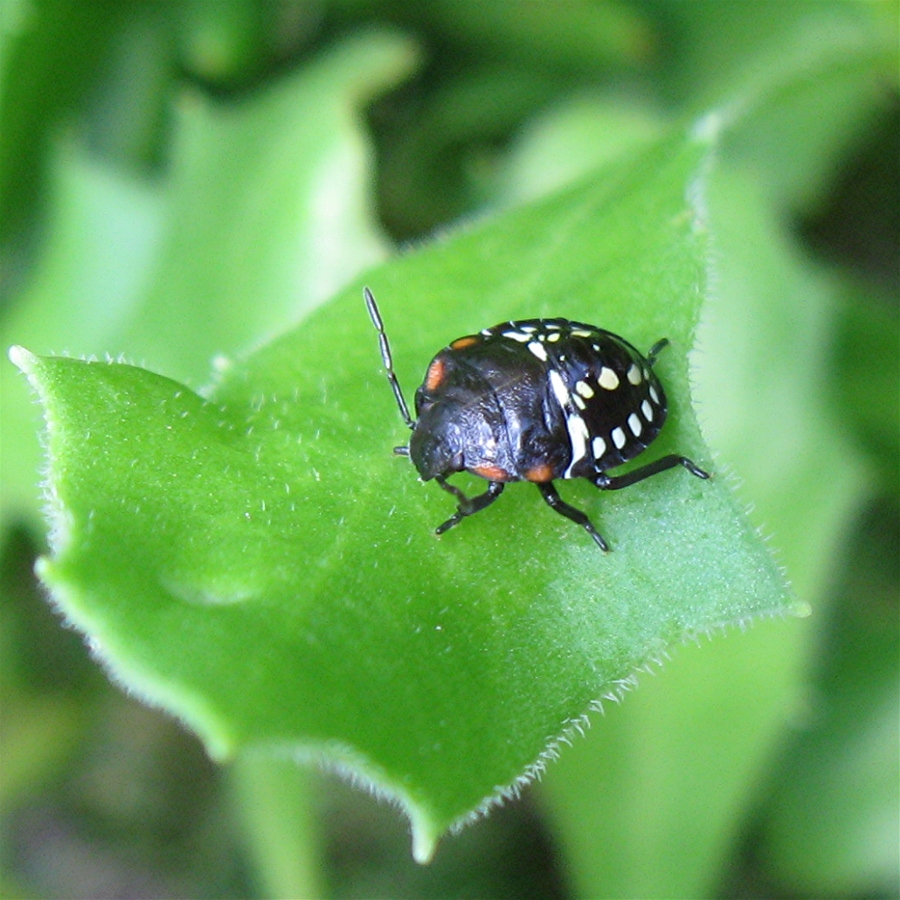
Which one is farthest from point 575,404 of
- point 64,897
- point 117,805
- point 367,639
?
point 64,897

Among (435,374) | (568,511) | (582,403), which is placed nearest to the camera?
(568,511)

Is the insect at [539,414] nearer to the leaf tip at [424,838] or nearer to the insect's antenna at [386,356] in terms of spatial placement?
the insect's antenna at [386,356]

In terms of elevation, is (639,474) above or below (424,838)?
below

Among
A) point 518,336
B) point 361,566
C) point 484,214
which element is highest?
point 361,566

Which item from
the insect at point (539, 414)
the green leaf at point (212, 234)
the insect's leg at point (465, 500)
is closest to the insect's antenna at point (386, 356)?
the insect at point (539, 414)

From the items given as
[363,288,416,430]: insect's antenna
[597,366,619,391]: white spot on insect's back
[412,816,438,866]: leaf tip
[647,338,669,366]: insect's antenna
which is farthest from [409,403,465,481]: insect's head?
[412,816,438,866]: leaf tip

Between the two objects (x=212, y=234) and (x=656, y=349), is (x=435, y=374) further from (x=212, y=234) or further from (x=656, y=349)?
(x=212, y=234)

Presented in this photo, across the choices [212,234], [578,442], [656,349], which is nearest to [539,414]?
[578,442]

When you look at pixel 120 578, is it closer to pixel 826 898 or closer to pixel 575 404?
pixel 575 404

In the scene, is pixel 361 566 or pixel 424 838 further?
pixel 361 566
